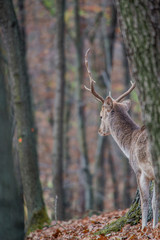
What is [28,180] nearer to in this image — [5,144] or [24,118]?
[24,118]

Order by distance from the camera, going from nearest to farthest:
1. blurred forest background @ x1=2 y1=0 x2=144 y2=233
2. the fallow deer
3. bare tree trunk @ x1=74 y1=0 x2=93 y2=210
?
1. the fallow deer
2. blurred forest background @ x1=2 y1=0 x2=144 y2=233
3. bare tree trunk @ x1=74 y1=0 x2=93 y2=210

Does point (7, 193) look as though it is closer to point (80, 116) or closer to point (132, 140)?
point (132, 140)

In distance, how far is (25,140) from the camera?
29.1ft

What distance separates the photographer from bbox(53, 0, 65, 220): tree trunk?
469 inches

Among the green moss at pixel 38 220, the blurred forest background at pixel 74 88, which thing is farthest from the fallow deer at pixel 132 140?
the green moss at pixel 38 220

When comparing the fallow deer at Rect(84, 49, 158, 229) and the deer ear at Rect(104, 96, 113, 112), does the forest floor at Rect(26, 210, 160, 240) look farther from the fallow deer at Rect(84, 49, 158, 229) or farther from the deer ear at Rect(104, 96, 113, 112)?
the deer ear at Rect(104, 96, 113, 112)

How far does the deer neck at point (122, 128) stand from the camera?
6758mm

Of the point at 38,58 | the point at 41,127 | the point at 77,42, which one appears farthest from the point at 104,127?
the point at 41,127

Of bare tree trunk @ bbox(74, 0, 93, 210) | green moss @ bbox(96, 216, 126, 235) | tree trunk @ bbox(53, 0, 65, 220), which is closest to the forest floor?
green moss @ bbox(96, 216, 126, 235)

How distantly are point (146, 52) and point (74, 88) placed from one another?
18.1 meters

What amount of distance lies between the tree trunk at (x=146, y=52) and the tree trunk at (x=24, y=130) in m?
4.80

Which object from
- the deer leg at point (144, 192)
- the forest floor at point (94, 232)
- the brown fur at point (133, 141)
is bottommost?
the forest floor at point (94, 232)

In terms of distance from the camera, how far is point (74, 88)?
22172mm

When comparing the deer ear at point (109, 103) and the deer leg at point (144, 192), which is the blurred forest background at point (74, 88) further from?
the deer leg at point (144, 192)
